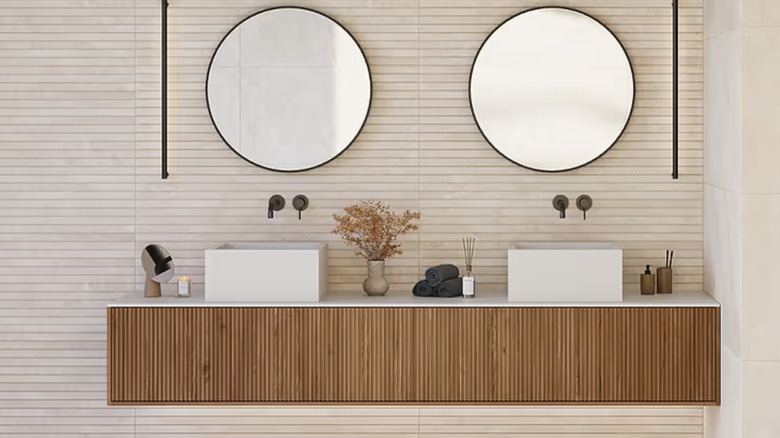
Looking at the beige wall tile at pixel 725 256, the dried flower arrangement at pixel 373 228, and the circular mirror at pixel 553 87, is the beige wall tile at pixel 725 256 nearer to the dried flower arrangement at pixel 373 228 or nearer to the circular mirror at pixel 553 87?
the circular mirror at pixel 553 87

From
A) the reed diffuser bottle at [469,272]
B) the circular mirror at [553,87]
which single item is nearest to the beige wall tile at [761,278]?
the circular mirror at [553,87]

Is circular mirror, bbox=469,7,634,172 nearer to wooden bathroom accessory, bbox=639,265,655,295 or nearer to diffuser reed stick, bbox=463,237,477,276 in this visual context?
diffuser reed stick, bbox=463,237,477,276

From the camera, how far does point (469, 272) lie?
3627mm

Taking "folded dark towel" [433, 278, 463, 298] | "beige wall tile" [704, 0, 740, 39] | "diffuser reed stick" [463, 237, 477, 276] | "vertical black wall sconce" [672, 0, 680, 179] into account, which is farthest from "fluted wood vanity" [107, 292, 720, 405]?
"beige wall tile" [704, 0, 740, 39]

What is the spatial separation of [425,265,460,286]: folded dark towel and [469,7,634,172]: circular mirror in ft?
1.66

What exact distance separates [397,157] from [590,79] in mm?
794

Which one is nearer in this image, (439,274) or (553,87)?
(439,274)

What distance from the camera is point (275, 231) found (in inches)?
148

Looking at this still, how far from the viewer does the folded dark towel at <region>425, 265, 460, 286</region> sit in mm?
3535

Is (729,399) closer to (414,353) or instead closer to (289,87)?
(414,353)

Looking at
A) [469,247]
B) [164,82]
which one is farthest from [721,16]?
[164,82]

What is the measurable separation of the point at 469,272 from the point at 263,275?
2.55 feet

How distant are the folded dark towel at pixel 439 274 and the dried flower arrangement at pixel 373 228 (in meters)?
0.18

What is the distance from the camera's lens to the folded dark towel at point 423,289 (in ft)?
11.7
